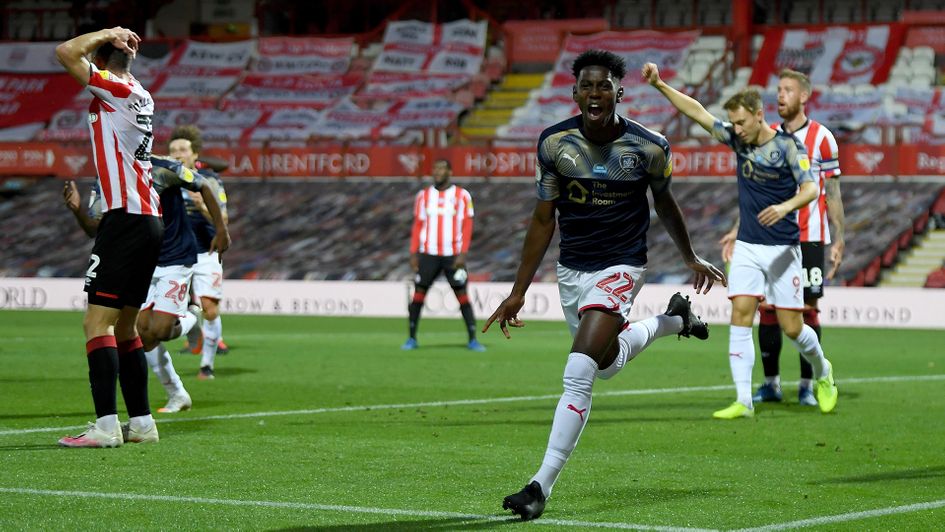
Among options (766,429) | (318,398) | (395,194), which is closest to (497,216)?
(395,194)

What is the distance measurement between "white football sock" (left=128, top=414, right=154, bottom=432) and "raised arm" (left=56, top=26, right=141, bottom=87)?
5.88 feet

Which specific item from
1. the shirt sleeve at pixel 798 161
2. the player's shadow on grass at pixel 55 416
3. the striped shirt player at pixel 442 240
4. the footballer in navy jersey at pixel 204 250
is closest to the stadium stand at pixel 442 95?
the striped shirt player at pixel 442 240

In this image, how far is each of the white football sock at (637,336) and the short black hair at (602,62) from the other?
1.22m

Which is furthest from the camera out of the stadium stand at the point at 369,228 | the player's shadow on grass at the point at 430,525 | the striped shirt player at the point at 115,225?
the stadium stand at the point at 369,228

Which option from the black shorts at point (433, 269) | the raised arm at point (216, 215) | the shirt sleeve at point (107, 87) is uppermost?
the shirt sleeve at point (107, 87)

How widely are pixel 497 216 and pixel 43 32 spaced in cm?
2075

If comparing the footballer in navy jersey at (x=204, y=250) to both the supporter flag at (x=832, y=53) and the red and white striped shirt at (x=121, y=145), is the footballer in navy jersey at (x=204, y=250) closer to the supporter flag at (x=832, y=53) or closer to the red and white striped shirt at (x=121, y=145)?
the red and white striped shirt at (x=121, y=145)

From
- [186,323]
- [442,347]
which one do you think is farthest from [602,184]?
[442,347]

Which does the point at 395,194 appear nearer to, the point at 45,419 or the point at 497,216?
the point at 497,216

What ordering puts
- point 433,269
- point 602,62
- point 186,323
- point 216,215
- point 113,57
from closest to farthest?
1. point 602,62
2. point 113,57
3. point 216,215
4. point 186,323
5. point 433,269

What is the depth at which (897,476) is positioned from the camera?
7.52 meters

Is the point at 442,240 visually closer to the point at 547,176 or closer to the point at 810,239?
the point at 810,239

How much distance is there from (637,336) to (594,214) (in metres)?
0.85

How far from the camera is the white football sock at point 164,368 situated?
34.2 feet
